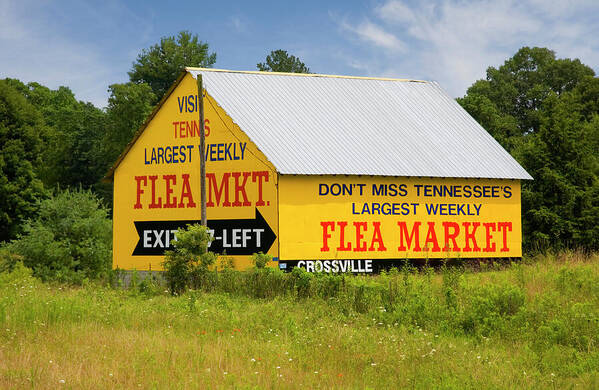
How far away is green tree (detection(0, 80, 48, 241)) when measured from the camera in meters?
51.6

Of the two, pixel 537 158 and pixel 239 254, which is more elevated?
pixel 537 158

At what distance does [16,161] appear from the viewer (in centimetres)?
5250

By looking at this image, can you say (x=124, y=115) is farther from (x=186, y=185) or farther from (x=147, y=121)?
(x=186, y=185)

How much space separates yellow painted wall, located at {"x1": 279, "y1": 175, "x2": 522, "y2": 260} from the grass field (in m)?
8.38

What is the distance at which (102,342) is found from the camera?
40.6 ft

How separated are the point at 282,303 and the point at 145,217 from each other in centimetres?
1403

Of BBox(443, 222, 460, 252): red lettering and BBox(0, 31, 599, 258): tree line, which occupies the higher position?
BBox(0, 31, 599, 258): tree line

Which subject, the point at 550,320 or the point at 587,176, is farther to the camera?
the point at 587,176

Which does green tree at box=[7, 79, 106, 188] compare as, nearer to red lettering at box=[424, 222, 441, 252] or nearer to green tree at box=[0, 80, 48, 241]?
green tree at box=[0, 80, 48, 241]

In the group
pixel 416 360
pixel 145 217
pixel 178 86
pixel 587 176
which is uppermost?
pixel 178 86

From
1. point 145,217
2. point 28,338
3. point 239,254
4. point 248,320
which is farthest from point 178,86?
point 28,338

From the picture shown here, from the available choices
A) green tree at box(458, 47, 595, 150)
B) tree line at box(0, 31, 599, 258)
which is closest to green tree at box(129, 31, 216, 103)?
tree line at box(0, 31, 599, 258)

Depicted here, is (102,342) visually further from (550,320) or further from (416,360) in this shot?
(550,320)

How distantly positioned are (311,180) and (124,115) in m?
32.9
